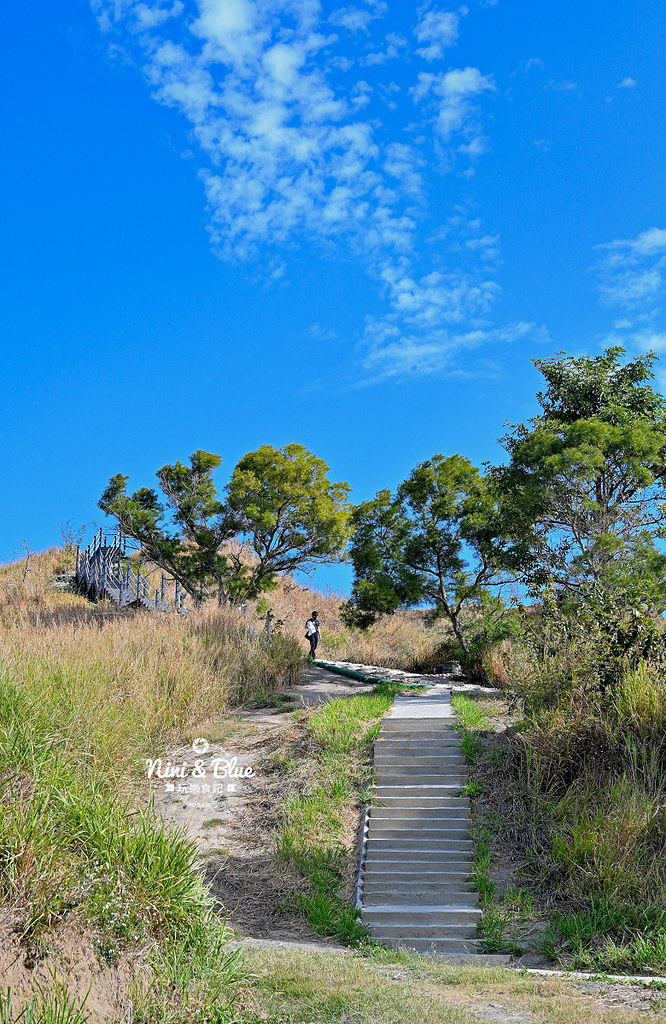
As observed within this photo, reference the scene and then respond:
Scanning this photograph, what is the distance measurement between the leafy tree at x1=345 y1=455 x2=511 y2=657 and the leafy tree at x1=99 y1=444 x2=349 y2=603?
6.20ft

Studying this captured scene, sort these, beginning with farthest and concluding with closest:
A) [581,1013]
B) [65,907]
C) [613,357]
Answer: [613,357] < [581,1013] < [65,907]

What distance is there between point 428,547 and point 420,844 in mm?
11215

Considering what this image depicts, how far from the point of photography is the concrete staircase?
8.50 metres

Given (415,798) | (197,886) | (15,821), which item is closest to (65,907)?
(15,821)

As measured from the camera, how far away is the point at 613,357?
20359mm

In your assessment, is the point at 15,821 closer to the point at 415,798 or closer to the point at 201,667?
the point at 415,798

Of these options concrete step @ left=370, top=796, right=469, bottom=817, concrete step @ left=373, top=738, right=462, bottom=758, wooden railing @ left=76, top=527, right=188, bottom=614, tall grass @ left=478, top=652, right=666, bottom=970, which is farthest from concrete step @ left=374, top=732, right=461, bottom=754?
wooden railing @ left=76, top=527, right=188, bottom=614

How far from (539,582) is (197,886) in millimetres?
13399

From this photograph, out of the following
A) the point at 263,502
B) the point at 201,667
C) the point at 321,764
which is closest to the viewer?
the point at 321,764

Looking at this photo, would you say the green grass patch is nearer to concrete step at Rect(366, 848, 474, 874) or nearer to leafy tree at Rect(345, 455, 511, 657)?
concrete step at Rect(366, 848, 474, 874)

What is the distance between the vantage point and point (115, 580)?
28.7 meters

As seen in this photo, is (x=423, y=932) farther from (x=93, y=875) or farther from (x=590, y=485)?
(x=590, y=485)

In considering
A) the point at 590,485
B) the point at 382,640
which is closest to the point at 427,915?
the point at 590,485

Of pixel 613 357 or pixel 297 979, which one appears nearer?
pixel 297 979
